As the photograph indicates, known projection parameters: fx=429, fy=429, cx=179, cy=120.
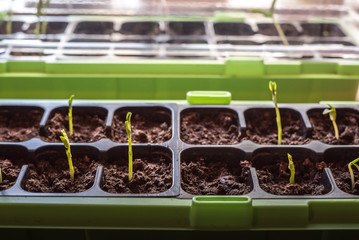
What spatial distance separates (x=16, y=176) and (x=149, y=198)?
398mm

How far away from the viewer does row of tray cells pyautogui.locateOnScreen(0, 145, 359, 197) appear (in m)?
1.17

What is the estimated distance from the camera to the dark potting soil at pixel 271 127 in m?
1.39

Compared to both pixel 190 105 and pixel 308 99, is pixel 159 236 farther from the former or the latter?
pixel 308 99

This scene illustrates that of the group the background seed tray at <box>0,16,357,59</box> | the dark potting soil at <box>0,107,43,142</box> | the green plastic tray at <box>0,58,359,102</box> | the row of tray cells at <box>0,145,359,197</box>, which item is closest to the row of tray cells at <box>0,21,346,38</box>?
the background seed tray at <box>0,16,357,59</box>

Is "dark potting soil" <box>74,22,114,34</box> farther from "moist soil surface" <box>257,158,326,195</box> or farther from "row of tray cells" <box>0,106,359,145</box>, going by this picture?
"moist soil surface" <box>257,158,326,195</box>

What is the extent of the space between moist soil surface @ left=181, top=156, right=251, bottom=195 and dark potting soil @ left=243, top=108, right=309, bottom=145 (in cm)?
13

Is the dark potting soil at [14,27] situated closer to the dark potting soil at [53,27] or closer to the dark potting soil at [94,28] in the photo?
the dark potting soil at [53,27]

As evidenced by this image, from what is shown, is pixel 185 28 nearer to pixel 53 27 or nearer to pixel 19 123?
pixel 53 27

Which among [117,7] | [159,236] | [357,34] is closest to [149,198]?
[159,236]

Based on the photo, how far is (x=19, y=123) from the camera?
4.80 ft

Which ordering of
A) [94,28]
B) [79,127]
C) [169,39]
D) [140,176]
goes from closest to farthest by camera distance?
[140,176]
[79,127]
[169,39]
[94,28]

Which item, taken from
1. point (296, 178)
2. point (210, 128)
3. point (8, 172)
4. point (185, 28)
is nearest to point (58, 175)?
point (8, 172)

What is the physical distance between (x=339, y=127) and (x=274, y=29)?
0.79m

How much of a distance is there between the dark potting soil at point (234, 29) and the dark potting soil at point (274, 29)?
0.19ft
